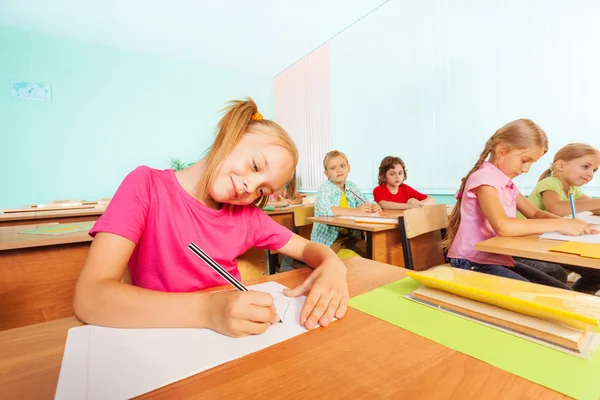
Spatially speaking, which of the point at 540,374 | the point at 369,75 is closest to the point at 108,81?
the point at 369,75

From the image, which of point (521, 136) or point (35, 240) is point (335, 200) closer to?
point (521, 136)

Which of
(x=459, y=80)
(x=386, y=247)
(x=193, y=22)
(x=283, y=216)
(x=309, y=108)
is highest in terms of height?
(x=193, y=22)

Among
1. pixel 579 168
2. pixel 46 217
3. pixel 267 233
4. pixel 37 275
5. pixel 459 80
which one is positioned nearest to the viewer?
pixel 267 233

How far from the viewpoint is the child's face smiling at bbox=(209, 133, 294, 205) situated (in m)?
0.71

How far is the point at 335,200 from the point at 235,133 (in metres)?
1.95

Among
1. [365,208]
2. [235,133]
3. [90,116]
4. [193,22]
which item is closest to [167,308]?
[235,133]

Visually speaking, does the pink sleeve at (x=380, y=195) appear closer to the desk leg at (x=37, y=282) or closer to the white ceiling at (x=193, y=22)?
the white ceiling at (x=193, y=22)

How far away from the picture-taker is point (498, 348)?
1.26 feet

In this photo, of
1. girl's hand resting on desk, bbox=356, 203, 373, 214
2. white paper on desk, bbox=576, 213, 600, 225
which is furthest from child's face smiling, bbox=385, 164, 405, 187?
white paper on desk, bbox=576, 213, 600, 225

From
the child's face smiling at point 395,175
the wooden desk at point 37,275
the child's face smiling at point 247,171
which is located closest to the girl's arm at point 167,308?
the child's face smiling at point 247,171

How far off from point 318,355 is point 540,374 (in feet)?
0.81

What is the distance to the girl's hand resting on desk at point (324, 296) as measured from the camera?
474mm

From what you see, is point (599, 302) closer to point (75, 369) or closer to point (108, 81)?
point (75, 369)

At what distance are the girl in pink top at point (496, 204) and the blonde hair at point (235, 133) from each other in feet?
3.04
